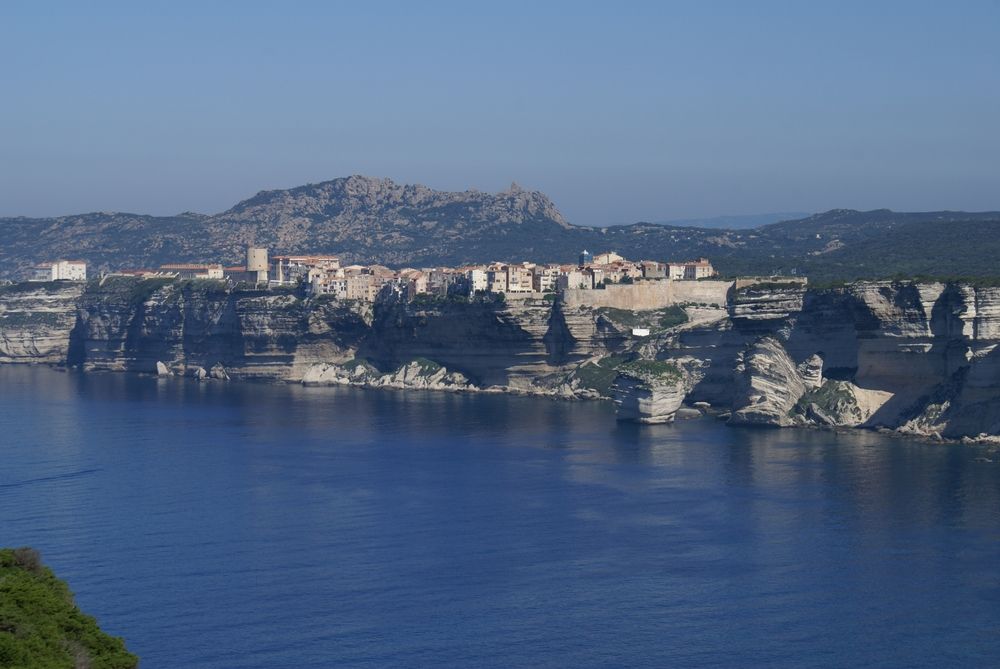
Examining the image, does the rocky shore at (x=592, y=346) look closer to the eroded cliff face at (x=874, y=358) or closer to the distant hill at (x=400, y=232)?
the eroded cliff face at (x=874, y=358)

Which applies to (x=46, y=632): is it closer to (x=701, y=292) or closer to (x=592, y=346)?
(x=592, y=346)

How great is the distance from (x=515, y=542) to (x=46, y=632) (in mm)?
18312

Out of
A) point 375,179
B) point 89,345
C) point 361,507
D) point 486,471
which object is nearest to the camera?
point 361,507

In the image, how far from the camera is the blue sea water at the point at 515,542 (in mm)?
27703

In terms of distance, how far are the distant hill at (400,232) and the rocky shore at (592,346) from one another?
4207cm

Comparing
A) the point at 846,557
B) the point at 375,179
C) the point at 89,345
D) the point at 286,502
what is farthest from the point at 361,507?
the point at 375,179

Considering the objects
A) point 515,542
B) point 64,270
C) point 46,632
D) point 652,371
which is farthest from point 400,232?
point 46,632

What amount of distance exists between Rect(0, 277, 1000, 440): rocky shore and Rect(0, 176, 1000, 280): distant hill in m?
42.1

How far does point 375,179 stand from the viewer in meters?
159

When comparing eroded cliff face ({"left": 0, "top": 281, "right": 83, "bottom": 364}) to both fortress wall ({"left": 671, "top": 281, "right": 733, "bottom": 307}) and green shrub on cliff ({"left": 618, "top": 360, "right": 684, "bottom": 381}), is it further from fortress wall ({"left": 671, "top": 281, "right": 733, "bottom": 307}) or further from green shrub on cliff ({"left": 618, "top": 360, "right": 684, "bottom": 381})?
green shrub on cliff ({"left": 618, "top": 360, "right": 684, "bottom": 381})

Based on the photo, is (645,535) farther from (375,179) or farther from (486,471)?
(375,179)

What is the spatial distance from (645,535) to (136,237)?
377ft

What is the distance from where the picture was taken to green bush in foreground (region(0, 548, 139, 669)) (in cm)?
1712

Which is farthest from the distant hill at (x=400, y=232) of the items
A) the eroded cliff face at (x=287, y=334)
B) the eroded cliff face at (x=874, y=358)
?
the eroded cliff face at (x=874, y=358)
